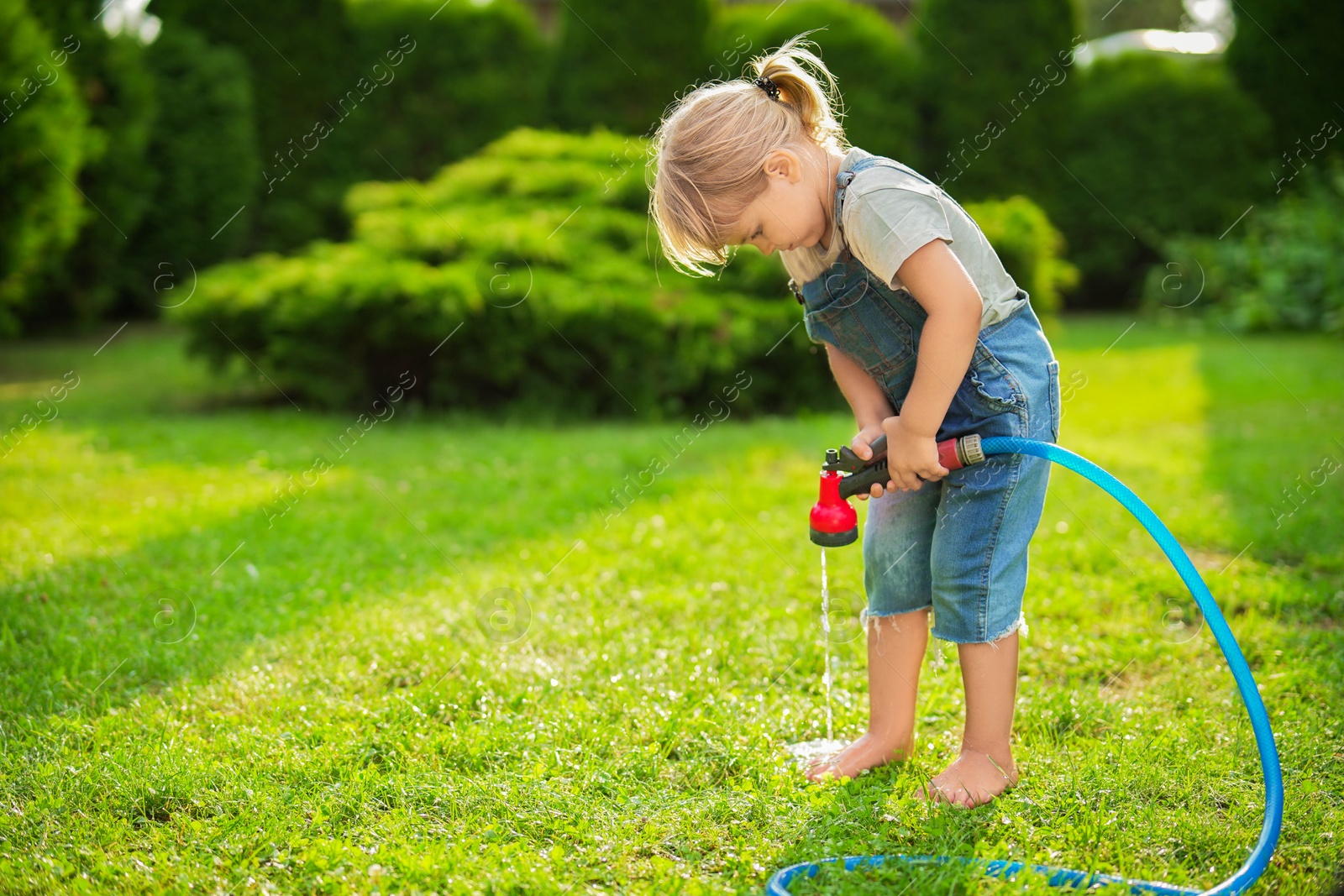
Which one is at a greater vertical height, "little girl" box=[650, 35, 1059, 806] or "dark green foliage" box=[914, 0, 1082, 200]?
"dark green foliage" box=[914, 0, 1082, 200]

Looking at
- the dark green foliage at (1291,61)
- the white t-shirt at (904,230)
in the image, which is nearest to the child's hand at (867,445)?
the white t-shirt at (904,230)

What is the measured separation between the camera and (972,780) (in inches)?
87.1

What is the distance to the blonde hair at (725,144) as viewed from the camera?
7.06 ft

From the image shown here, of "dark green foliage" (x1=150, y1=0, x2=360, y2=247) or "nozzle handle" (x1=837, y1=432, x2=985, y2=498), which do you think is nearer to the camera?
"nozzle handle" (x1=837, y1=432, x2=985, y2=498)

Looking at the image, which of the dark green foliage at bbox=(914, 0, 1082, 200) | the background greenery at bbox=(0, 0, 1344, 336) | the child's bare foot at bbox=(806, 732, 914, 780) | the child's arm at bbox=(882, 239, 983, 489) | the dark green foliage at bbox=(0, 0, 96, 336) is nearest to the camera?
the child's arm at bbox=(882, 239, 983, 489)

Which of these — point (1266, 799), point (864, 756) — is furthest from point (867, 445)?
point (1266, 799)

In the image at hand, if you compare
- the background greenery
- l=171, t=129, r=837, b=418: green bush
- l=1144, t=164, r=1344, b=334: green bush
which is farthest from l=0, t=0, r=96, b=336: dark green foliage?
l=1144, t=164, r=1344, b=334: green bush

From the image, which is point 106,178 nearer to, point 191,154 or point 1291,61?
point 191,154

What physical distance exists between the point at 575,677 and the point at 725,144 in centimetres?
142

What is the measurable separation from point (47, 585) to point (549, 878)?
230 centimetres

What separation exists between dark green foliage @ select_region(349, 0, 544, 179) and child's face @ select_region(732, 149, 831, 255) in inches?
370

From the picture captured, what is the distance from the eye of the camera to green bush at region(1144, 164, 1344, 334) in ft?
29.0

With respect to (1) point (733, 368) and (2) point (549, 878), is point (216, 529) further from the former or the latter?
(1) point (733, 368)

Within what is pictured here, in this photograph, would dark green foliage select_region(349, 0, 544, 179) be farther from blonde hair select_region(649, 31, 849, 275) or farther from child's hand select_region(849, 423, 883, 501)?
child's hand select_region(849, 423, 883, 501)
